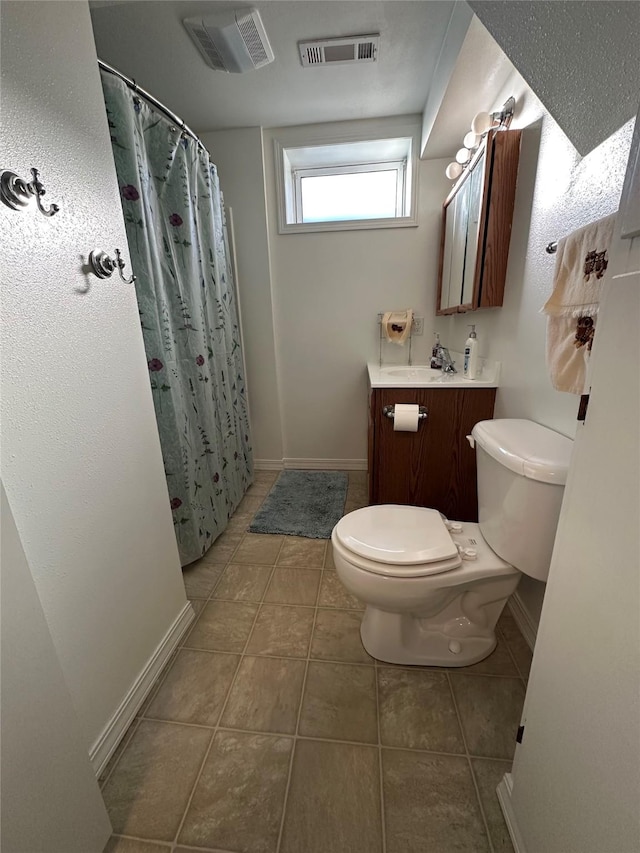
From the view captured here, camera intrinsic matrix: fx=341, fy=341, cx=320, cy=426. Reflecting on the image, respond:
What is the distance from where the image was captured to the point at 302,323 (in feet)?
8.20

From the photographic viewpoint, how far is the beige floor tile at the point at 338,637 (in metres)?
1.26

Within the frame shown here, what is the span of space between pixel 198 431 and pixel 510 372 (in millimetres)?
1469

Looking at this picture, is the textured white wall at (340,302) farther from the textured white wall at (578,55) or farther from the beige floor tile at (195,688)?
the beige floor tile at (195,688)

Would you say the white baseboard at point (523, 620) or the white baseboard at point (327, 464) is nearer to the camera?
→ the white baseboard at point (523, 620)

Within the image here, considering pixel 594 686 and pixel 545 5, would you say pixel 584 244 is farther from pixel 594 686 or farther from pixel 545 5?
pixel 594 686

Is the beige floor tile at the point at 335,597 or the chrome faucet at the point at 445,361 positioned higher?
the chrome faucet at the point at 445,361

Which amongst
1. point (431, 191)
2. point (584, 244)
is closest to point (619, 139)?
point (584, 244)

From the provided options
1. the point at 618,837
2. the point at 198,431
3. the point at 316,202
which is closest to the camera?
the point at 618,837

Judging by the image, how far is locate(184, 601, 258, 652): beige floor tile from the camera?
1.32 metres

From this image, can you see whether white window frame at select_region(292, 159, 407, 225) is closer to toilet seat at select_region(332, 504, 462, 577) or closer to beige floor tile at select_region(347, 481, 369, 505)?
beige floor tile at select_region(347, 481, 369, 505)

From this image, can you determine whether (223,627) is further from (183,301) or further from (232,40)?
(232,40)

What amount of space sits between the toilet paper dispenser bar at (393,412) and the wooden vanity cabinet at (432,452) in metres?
0.02

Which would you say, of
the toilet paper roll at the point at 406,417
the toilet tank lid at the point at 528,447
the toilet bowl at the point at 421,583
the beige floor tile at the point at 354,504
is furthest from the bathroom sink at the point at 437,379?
the beige floor tile at the point at 354,504

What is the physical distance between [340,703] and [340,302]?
222cm
